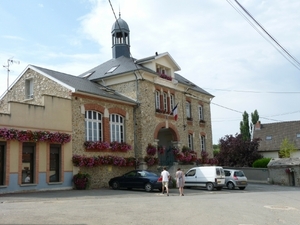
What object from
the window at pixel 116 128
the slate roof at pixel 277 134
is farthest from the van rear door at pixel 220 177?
the slate roof at pixel 277 134

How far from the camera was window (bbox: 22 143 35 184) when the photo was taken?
1908 centimetres

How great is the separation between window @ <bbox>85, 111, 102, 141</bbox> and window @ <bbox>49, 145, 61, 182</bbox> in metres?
2.44

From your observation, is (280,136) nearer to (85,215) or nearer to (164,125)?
(164,125)

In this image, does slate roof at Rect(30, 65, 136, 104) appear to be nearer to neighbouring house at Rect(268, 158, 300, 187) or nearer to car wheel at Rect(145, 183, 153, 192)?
car wheel at Rect(145, 183, 153, 192)

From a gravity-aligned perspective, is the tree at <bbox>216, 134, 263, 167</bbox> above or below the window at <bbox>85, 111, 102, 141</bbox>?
below

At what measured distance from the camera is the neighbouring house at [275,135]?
1967 inches

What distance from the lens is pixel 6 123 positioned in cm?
1817

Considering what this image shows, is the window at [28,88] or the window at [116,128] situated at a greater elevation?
the window at [28,88]

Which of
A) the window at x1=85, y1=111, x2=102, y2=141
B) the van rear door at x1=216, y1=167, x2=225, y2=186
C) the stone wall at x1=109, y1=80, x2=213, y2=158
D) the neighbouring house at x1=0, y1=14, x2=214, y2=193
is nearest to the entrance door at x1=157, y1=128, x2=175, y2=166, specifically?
the neighbouring house at x1=0, y1=14, x2=214, y2=193

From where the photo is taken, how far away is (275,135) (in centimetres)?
5209

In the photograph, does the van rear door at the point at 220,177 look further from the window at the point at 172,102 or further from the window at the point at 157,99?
the window at the point at 172,102

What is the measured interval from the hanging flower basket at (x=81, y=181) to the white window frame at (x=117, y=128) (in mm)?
3962

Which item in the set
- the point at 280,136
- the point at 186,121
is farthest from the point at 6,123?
the point at 280,136

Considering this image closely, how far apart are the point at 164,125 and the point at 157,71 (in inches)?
177
